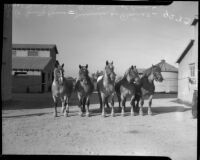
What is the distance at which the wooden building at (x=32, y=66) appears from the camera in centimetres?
446

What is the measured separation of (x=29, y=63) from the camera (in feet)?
15.1

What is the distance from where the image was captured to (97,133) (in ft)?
15.7

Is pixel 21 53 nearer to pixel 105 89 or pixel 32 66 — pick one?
pixel 32 66

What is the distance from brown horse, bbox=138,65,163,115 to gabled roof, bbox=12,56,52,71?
2293 millimetres

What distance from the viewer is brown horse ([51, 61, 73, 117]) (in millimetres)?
5091

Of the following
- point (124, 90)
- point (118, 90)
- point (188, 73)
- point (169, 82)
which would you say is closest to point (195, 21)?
point (188, 73)

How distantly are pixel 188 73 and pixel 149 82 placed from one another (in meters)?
1.18

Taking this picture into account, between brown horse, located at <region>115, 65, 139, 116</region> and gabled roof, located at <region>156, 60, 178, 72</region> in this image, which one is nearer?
gabled roof, located at <region>156, 60, 178, 72</region>

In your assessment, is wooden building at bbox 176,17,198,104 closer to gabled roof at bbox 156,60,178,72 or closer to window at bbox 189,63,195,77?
window at bbox 189,63,195,77

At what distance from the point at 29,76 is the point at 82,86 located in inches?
66.9

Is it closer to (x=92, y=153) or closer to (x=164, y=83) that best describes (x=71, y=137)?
(x=92, y=153)

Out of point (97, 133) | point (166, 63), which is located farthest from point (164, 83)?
point (97, 133)

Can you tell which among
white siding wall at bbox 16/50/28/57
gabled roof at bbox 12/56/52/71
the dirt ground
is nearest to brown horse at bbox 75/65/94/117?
the dirt ground

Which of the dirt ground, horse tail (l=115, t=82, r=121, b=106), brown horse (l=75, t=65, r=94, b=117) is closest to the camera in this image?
the dirt ground
